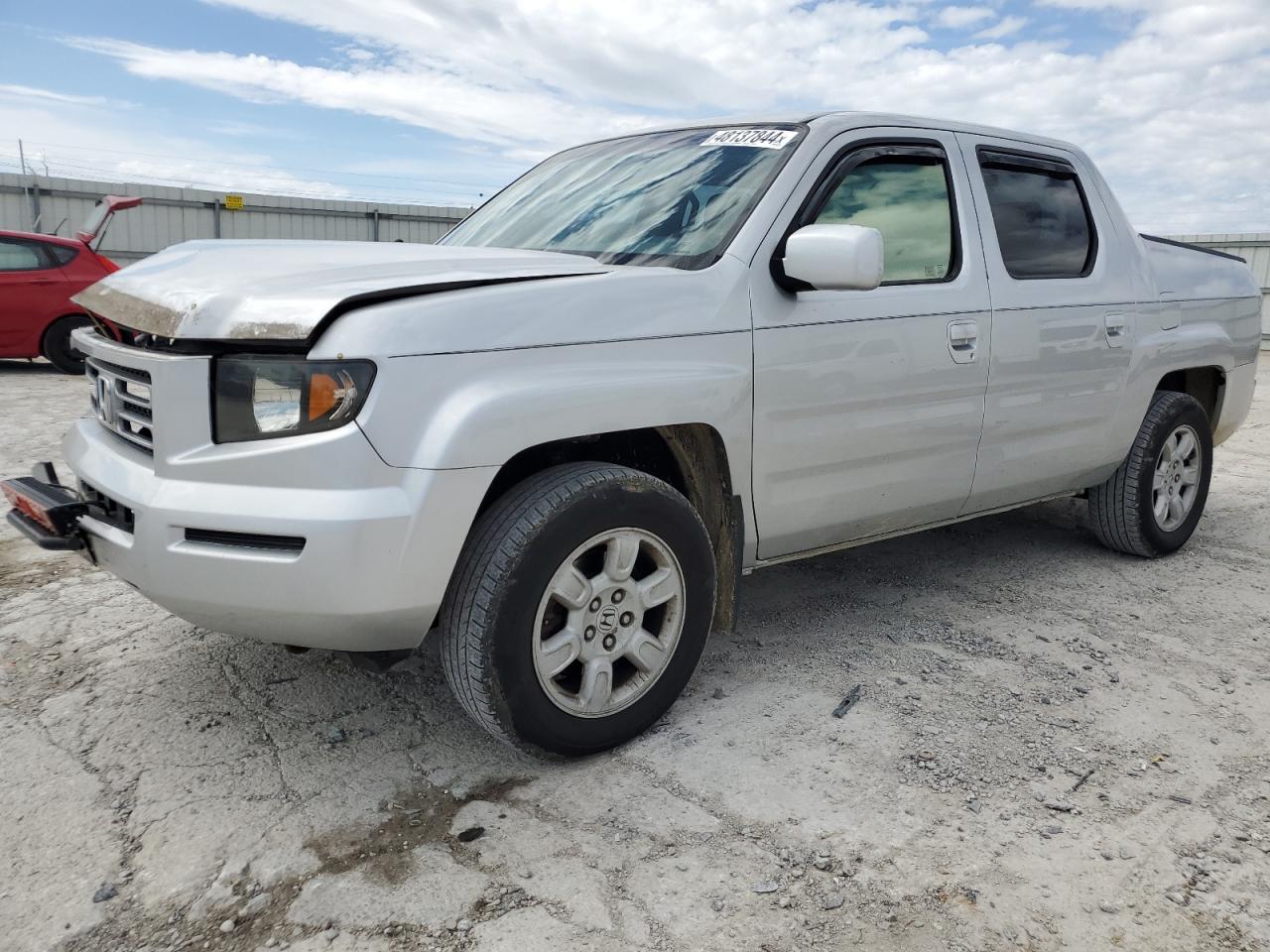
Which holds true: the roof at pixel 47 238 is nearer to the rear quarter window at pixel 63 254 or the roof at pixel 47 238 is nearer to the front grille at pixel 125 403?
the rear quarter window at pixel 63 254

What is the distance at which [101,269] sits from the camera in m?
10.2

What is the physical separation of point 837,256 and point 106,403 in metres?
→ 1.95

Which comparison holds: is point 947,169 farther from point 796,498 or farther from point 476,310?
point 476,310

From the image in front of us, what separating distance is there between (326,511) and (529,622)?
1.82 feet

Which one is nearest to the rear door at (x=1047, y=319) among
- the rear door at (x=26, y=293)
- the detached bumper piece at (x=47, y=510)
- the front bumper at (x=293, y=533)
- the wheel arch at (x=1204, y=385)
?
the wheel arch at (x=1204, y=385)

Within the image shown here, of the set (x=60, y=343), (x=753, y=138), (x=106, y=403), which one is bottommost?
(x=60, y=343)

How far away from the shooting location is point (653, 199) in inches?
123

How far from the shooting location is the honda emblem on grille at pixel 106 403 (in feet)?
8.41

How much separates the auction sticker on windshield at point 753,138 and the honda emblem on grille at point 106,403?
6.30ft

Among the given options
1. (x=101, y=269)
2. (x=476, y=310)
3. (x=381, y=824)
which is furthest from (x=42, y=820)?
(x=101, y=269)

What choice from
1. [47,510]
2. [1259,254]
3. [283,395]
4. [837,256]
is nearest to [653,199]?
[837,256]

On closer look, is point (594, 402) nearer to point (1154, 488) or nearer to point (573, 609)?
point (573, 609)

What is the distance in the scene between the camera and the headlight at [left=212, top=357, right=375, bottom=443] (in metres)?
2.18

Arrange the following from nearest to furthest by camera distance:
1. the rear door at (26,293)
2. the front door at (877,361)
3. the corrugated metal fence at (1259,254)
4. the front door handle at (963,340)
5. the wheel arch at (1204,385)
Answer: the front door at (877,361) → the front door handle at (963,340) → the wheel arch at (1204,385) → the rear door at (26,293) → the corrugated metal fence at (1259,254)
